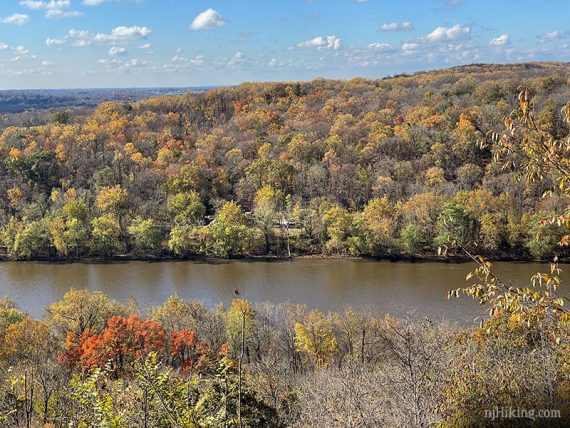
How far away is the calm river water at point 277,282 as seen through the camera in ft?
64.8

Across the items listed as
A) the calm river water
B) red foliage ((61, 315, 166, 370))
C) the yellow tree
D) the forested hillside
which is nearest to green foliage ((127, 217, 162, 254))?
the forested hillside

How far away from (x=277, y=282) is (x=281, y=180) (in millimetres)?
12855

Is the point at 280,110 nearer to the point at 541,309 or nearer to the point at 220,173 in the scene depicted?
the point at 220,173

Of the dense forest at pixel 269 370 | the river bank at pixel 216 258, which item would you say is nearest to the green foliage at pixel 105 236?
the river bank at pixel 216 258

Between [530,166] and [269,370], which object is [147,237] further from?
[530,166]

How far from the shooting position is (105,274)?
1022 inches

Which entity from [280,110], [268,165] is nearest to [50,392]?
[268,165]

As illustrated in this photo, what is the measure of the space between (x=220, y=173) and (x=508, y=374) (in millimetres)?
31883

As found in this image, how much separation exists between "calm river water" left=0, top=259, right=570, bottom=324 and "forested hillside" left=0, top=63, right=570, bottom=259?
156 cm

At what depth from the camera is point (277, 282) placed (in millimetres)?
23484

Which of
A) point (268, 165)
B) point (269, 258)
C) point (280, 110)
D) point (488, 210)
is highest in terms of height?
point (280, 110)

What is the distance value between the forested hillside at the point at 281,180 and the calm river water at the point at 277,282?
1559 millimetres

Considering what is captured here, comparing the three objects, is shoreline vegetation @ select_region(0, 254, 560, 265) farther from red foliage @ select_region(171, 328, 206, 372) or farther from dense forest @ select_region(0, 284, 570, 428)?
red foliage @ select_region(171, 328, 206, 372)

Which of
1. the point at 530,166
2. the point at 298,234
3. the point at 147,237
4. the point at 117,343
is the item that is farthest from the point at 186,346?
the point at 298,234
